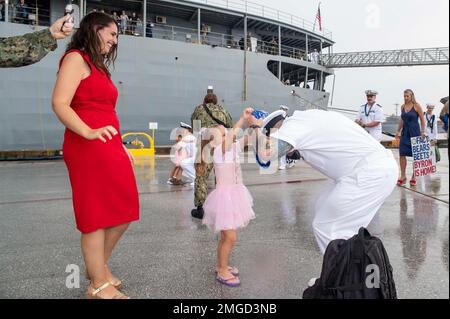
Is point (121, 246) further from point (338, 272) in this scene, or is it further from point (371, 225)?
point (371, 225)

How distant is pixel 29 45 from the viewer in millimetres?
1756

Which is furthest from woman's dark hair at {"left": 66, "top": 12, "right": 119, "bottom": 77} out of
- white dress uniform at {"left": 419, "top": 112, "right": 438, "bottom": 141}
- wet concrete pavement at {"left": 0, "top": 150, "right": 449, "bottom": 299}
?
white dress uniform at {"left": 419, "top": 112, "right": 438, "bottom": 141}

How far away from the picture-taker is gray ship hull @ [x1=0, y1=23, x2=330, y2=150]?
1178 cm

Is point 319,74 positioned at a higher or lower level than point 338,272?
higher

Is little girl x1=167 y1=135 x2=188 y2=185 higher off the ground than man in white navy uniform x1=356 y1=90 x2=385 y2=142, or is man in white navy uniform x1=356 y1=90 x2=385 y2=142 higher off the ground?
man in white navy uniform x1=356 y1=90 x2=385 y2=142

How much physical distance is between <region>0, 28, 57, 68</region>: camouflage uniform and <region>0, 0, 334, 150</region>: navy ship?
11641 millimetres

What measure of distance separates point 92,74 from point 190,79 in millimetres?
12656

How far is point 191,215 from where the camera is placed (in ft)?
14.5

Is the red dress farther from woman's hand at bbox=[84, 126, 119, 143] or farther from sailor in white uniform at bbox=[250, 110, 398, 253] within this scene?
sailor in white uniform at bbox=[250, 110, 398, 253]

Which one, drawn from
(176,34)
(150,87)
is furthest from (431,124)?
(176,34)

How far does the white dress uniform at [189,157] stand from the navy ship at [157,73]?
678 cm

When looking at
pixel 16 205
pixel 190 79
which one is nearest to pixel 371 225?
pixel 16 205

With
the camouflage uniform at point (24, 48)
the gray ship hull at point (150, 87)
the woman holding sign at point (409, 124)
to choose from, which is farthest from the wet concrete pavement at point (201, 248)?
the gray ship hull at point (150, 87)

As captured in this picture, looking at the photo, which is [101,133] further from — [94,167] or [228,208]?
[228,208]
